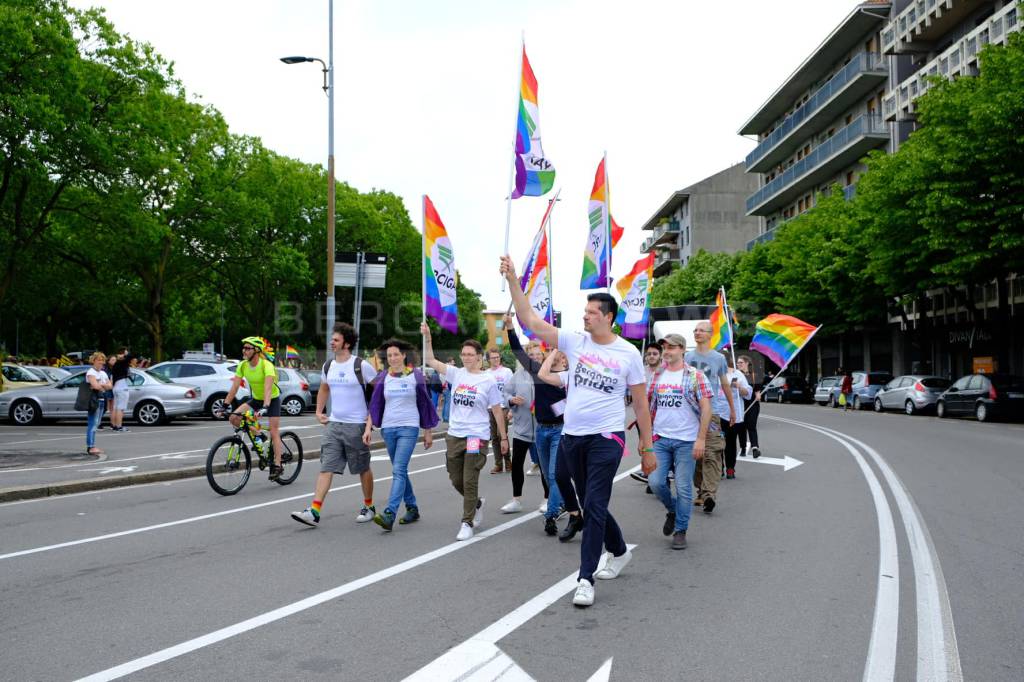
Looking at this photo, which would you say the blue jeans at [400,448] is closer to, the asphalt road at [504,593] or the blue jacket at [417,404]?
the blue jacket at [417,404]

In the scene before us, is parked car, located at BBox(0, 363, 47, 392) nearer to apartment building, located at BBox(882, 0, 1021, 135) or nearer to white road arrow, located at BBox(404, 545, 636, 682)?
white road arrow, located at BBox(404, 545, 636, 682)

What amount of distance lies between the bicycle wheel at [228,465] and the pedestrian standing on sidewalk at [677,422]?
16.7ft

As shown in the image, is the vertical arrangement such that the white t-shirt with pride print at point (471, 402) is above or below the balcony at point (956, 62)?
below

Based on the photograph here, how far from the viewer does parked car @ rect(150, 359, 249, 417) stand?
81.7 ft

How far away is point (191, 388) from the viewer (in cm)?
2294

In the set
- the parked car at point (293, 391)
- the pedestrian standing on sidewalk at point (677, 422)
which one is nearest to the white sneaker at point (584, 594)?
the pedestrian standing on sidewalk at point (677, 422)

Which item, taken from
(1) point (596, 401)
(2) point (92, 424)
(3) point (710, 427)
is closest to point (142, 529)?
(1) point (596, 401)

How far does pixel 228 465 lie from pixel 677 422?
5.46 metres

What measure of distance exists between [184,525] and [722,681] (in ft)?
18.9

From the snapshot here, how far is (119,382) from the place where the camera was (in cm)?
1820

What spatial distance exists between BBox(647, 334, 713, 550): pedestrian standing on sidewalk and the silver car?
704 inches

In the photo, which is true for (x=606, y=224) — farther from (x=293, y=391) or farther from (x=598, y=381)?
(x=293, y=391)

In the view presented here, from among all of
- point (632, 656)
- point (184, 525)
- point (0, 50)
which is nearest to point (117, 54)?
point (0, 50)

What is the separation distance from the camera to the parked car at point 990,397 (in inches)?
952
